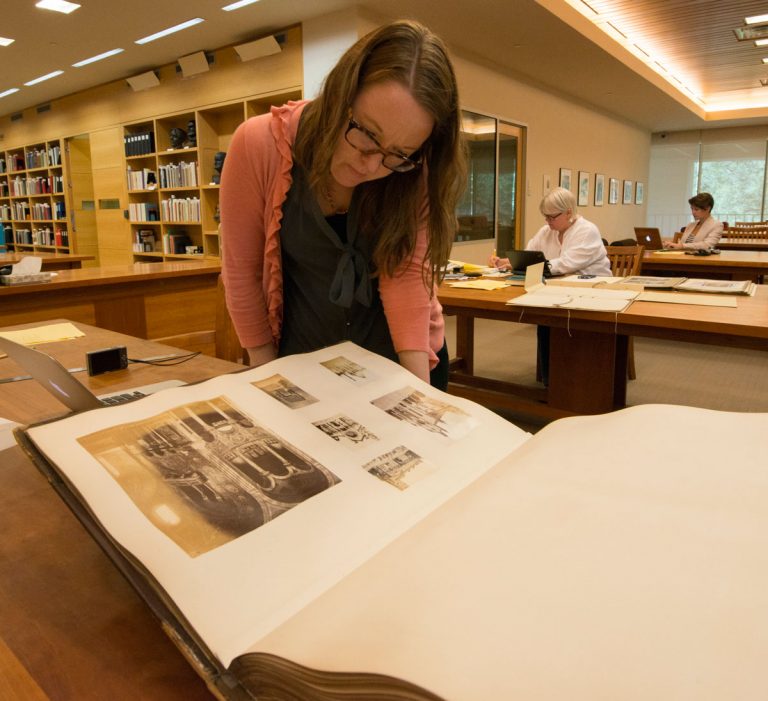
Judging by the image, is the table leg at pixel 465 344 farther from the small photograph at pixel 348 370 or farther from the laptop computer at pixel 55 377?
the laptop computer at pixel 55 377

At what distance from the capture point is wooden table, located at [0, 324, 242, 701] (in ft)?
1.24

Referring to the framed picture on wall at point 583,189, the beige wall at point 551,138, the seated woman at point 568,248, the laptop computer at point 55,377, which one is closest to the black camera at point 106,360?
the laptop computer at point 55,377

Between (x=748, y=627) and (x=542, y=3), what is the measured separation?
529 cm

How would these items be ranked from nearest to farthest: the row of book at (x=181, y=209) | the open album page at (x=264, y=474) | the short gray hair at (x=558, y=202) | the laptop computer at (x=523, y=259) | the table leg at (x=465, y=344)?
the open album page at (x=264, y=474) → the laptop computer at (x=523, y=259) → the short gray hair at (x=558, y=202) → the table leg at (x=465, y=344) → the row of book at (x=181, y=209)

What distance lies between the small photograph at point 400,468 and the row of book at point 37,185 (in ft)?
30.7

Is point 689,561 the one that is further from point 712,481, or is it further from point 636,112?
point 636,112

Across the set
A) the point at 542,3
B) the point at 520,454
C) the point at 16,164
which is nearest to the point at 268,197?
the point at 520,454

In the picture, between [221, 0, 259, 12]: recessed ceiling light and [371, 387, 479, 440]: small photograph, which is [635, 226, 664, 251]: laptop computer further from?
[371, 387, 479, 440]: small photograph

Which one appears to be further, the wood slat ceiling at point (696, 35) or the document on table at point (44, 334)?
the wood slat ceiling at point (696, 35)

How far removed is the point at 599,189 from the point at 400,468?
9.98 metres

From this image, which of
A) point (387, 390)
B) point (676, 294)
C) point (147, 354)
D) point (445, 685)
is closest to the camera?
point (445, 685)

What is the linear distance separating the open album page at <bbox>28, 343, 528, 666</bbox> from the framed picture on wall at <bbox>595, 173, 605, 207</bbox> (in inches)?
380

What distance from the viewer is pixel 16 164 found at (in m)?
9.45

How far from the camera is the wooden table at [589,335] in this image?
1923 mm
